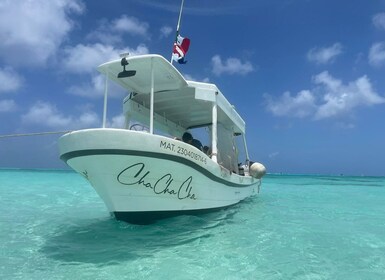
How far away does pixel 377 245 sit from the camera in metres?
6.10

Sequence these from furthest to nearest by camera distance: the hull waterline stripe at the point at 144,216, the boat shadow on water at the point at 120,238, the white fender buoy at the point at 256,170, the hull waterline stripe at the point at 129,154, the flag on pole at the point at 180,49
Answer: the white fender buoy at the point at 256,170 → the flag on pole at the point at 180,49 → the hull waterline stripe at the point at 144,216 → the hull waterline stripe at the point at 129,154 → the boat shadow on water at the point at 120,238

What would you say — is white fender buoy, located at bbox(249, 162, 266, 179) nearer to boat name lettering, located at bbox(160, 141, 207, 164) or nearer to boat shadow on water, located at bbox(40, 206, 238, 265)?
boat shadow on water, located at bbox(40, 206, 238, 265)

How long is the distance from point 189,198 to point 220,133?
3.95 m

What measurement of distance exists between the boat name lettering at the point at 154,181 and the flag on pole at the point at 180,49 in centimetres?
428

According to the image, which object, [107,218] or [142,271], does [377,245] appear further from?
[107,218]

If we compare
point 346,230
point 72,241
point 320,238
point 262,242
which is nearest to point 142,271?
point 72,241

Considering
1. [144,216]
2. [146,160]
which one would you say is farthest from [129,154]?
[144,216]

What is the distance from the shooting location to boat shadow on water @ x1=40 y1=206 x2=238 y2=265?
5016 millimetres

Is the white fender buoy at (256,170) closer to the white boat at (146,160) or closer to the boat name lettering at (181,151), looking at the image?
the white boat at (146,160)

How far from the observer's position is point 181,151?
6598 mm

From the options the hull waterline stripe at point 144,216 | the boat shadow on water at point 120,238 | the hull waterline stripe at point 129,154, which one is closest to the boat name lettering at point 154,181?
the hull waterline stripe at point 129,154

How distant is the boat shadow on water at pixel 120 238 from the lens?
5.02 meters

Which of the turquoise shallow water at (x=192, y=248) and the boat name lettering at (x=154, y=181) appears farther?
the boat name lettering at (x=154, y=181)

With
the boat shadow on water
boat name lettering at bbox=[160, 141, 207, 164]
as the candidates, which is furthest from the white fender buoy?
boat name lettering at bbox=[160, 141, 207, 164]
